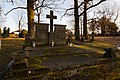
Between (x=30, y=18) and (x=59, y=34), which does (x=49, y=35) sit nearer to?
(x=59, y=34)

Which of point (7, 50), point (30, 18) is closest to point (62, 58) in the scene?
point (7, 50)

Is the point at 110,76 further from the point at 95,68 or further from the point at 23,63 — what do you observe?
the point at 23,63

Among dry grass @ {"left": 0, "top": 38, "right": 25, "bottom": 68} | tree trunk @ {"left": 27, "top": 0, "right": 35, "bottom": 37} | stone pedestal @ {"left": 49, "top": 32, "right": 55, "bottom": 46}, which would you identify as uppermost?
tree trunk @ {"left": 27, "top": 0, "right": 35, "bottom": 37}

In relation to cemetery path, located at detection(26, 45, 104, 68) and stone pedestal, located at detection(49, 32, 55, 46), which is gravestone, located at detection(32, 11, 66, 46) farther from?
cemetery path, located at detection(26, 45, 104, 68)

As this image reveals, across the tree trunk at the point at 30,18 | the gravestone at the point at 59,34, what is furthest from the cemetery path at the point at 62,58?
the tree trunk at the point at 30,18

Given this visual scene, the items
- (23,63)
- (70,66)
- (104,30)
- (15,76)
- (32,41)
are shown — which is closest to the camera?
(15,76)

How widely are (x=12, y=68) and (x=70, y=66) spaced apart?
191 cm

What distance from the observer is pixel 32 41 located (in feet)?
33.7

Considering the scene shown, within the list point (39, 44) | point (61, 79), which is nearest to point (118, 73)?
point (61, 79)

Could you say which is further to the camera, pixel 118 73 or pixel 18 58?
pixel 118 73

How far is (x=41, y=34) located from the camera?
34.2 feet

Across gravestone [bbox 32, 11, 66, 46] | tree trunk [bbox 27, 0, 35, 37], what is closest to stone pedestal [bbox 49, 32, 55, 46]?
gravestone [bbox 32, 11, 66, 46]

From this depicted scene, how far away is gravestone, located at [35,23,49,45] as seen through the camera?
33.9 ft

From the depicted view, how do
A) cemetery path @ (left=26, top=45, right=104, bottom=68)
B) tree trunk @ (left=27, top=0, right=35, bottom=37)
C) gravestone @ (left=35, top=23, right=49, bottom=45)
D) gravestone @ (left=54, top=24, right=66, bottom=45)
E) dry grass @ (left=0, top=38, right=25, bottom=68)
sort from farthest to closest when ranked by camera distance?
1. tree trunk @ (left=27, top=0, right=35, bottom=37)
2. gravestone @ (left=54, top=24, right=66, bottom=45)
3. gravestone @ (left=35, top=23, right=49, bottom=45)
4. dry grass @ (left=0, top=38, right=25, bottom=68)
5. cemetery path @ (left=26, top=45, right=104, bottom=68)
